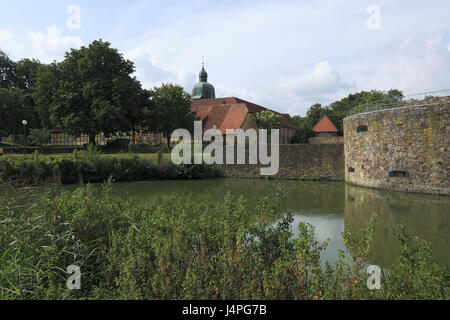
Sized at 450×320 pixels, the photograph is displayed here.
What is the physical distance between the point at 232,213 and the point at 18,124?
3830 centimetres

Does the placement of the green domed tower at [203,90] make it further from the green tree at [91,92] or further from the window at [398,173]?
the window at [398,173]

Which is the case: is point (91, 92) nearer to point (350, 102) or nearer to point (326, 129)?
point (326, 129)

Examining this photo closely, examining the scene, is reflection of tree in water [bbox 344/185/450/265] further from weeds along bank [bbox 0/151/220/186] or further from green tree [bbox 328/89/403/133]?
green tree [bbox 328/89/403/133]

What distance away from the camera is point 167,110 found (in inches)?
1272

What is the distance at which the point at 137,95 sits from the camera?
102 ft

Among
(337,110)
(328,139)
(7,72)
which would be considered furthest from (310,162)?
(7,72)

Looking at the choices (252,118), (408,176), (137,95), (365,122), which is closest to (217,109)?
(252,118)

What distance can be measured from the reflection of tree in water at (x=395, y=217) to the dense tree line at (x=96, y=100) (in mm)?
20927

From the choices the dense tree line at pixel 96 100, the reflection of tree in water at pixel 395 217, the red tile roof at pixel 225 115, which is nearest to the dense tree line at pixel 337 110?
the red tile roof at pixel 225 115

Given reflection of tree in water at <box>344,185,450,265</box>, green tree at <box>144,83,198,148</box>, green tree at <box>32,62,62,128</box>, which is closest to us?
reflection of tree in water at <box>344,185,450,265</box>

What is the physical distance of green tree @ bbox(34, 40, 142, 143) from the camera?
2691 centimetres

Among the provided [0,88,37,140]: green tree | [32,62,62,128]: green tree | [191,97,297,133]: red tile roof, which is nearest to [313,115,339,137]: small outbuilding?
[191,97,297,133]: red tile roof

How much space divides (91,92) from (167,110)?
7.50m

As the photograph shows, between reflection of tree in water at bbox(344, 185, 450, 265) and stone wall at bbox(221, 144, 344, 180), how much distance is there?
5.90 metres
